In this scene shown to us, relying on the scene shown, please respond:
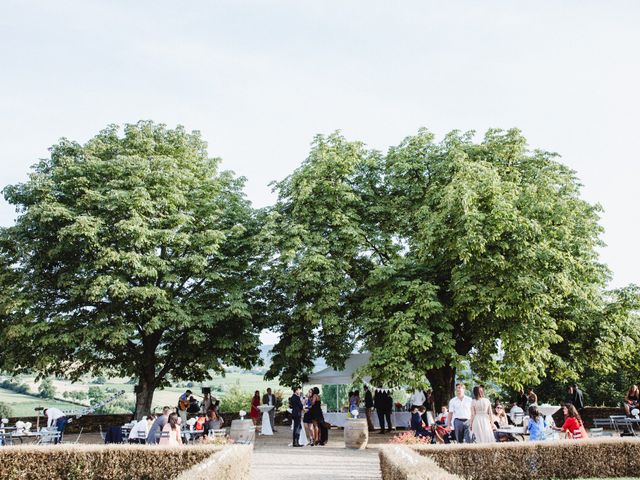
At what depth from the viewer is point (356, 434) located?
18391 millimetres

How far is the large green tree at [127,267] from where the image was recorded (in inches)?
838

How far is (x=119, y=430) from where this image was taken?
17.9 m

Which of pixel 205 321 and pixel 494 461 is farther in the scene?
pixel 205 321

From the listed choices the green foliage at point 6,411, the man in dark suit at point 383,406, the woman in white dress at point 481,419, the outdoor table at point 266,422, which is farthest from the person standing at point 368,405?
the green foliage at point 6,411

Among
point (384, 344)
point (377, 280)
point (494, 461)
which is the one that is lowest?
point (494, 461)

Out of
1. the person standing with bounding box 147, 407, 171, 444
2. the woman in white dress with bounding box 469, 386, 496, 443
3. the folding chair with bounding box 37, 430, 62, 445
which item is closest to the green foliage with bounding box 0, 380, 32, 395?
the folding chair with bounding box 37, 430, 62, 445

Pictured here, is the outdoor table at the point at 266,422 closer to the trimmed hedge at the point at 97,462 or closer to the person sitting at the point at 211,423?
the person sitting at the point at 211,423

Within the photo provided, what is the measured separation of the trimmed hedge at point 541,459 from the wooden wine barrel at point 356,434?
6898 mm

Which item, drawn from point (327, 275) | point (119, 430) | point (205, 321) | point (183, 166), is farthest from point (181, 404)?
point (183, 166)

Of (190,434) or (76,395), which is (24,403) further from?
(190,434)

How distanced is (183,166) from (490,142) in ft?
42.7

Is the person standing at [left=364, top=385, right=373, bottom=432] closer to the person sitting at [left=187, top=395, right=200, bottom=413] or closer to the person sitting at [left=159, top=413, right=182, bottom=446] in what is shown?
the person sitting at [left=187, top=395, right=200, bottom=413]

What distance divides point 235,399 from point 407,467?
2054 inches

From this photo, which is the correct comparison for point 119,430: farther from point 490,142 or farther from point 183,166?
point 490,142
